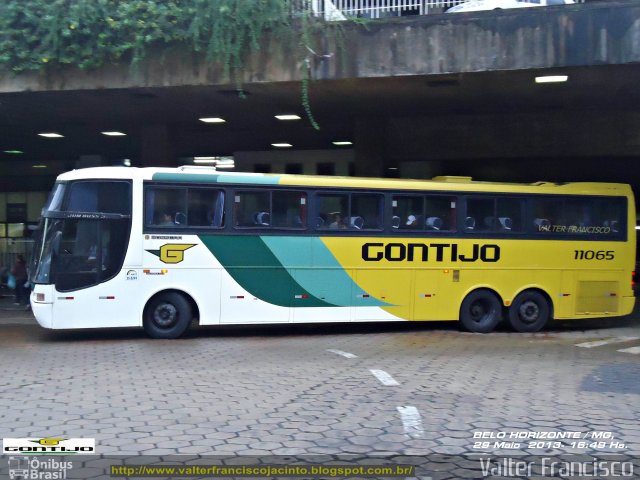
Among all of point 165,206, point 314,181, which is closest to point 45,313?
point 165,206

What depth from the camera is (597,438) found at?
6.33 metres

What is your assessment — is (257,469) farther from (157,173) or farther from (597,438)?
(157,173)

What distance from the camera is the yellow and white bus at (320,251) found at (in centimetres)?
1258

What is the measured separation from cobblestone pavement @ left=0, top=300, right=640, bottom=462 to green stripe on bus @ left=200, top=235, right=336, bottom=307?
0.86 metres

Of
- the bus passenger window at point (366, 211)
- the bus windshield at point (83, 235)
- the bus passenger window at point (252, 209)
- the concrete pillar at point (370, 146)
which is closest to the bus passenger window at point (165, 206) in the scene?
the bus windshield at point (83, 235)

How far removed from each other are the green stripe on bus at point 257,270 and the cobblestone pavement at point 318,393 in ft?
2.82

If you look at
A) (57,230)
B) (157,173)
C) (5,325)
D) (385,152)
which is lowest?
(5,325)

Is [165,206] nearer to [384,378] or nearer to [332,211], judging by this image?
[332,211]

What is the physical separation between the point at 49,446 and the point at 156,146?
15.5m

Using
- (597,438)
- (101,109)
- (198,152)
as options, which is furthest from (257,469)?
(198,152)

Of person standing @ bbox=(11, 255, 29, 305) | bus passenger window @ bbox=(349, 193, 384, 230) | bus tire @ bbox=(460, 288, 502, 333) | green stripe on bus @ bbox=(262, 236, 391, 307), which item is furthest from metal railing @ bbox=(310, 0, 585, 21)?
person standing @ bbox=(11, 255, 29, 305)

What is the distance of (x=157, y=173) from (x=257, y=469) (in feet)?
27.6

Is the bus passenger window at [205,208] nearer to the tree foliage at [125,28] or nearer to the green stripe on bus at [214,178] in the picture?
the green stripe on bus at [214,178]

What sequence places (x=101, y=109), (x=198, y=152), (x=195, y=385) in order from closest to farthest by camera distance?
(x=195, y=385) → (x=101, y=109) → (x=198, y=152)
